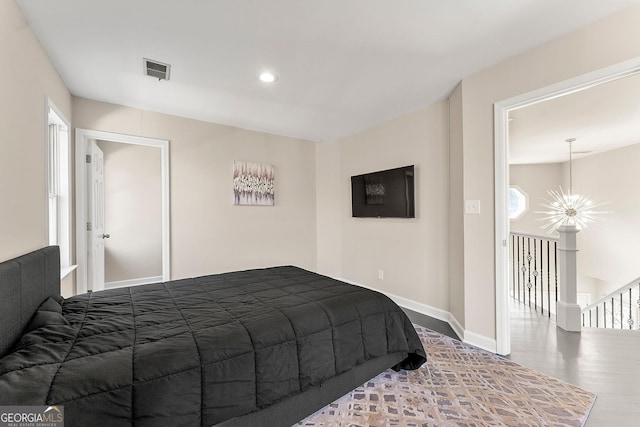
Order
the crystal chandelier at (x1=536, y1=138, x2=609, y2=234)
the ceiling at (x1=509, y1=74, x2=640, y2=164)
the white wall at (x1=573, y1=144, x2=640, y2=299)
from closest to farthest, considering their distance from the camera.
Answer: the ceiling at (x1=509, y1=74, x2=640, y2=164) → the crystal chandelier at (x1=536, y1=138, x2=609, y2=234) → the white wall at (x1=573, y1=144, x2=640, y2=299)

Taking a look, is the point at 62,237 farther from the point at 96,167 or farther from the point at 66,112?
the point at 66,112

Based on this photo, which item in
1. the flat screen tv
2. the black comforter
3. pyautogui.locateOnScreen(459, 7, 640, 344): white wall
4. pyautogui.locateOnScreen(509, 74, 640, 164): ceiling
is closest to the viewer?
the black comforter

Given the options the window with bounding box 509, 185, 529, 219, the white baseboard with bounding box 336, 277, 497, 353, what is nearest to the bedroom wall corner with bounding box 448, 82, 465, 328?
the white baseboard with bounding box 336, 277, 497, 353

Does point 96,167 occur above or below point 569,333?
above

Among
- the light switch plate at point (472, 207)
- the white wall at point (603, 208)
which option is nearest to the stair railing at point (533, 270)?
the white wall at point (603, 208)

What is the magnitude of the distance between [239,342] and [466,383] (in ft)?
5.34

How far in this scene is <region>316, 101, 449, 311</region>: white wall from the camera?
3.21 metres

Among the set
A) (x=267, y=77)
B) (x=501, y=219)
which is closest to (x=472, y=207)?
(x=501, y=219)

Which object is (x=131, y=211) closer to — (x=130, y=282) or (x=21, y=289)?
(x=130, y=282)

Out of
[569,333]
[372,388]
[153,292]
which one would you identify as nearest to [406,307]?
[569,333]

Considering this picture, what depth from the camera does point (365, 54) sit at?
220 centimetres

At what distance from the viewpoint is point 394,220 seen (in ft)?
12.3

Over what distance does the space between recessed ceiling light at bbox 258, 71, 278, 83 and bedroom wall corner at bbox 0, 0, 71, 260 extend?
5.04 ft

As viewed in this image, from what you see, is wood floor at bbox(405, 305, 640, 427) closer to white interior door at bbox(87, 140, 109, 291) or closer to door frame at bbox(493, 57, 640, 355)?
door frame at bbox(493, 57, 640, 355)
